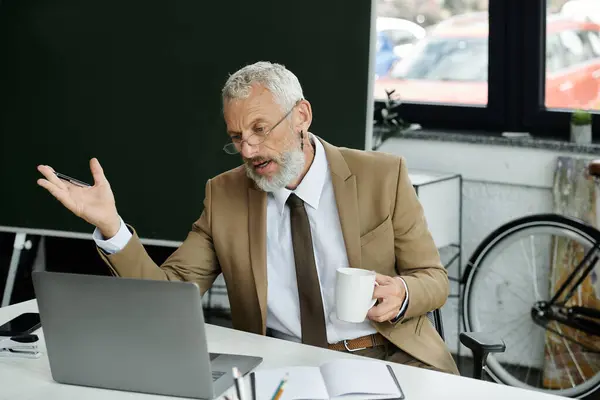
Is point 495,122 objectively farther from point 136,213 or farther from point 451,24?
point 136,213

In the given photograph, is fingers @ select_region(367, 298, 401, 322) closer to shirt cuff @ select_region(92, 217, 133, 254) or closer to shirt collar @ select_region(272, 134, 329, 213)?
shirt collar @ select_region(272, 134, 329, 213)

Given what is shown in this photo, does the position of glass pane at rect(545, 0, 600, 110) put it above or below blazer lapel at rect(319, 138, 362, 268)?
above

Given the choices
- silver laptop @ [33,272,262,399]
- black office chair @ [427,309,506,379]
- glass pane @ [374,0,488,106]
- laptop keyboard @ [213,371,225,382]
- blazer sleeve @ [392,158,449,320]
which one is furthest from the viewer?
glass pane @ [374,0,488,106]

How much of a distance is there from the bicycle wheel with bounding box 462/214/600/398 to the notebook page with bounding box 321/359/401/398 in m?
1.85

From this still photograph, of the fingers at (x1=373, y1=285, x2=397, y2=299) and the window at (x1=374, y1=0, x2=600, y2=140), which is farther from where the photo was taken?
the window at (x1=374, y1=0, x2=600, y2=140)

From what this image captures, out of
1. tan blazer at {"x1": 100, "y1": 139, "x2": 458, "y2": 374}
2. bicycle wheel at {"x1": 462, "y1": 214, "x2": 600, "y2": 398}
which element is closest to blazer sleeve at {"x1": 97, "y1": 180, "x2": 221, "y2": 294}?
tan blazer at {"x1": 100, "y1": 139, "x2": 458, "y2": 374}

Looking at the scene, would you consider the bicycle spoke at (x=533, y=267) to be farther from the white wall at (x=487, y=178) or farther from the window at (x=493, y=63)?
the window at (x=493, y=63)

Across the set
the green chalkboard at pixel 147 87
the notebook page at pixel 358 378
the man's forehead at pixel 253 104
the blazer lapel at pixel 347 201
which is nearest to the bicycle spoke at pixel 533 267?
the green chalkboard at pixel 147 87

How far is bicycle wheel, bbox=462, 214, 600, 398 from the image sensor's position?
132 inches

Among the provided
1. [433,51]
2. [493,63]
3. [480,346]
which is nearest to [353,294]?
[480,346]

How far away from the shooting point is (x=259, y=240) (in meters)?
2.13

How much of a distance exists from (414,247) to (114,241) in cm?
71

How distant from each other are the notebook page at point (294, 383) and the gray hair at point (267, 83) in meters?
0.70

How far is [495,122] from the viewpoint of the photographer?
364 cm
